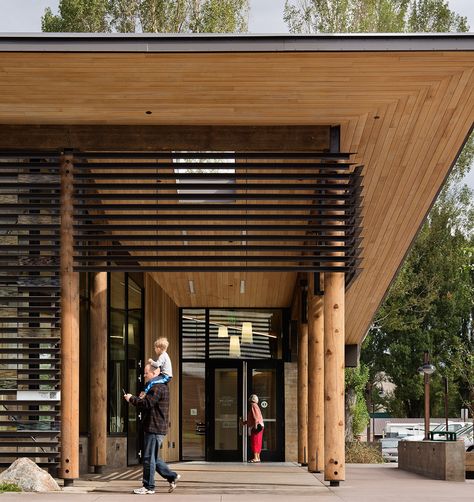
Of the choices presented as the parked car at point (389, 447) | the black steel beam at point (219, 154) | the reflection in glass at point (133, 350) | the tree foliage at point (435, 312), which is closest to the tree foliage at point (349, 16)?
the tree foliage at point (435, 312)

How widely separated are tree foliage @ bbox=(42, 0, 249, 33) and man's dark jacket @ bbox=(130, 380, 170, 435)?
28.2 metres

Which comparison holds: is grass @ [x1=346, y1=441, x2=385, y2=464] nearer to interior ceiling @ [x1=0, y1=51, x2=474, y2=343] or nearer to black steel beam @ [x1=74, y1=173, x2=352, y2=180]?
interior ceiling @ [x1=0, y1=51, x2=474, y2=343]

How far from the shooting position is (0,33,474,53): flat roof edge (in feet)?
41.5

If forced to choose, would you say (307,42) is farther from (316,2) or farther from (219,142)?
(316,2)

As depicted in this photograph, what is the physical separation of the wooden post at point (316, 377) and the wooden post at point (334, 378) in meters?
3.02

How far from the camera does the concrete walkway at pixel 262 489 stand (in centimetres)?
1308

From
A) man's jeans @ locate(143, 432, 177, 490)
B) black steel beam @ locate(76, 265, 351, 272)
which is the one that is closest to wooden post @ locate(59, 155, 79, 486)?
black steel beam @ locate(76, 265, 351, 272)

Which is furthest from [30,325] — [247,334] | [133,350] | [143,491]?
[247,334]

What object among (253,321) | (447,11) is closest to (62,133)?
(253,321)

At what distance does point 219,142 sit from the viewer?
49.1 ft

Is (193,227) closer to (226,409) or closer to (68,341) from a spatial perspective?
(68,341)

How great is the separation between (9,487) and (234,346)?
15.2m

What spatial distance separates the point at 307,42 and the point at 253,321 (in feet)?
52.9

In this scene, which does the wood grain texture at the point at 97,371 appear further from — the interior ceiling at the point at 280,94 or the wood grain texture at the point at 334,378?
the wood grain texture at the point at 334,378
